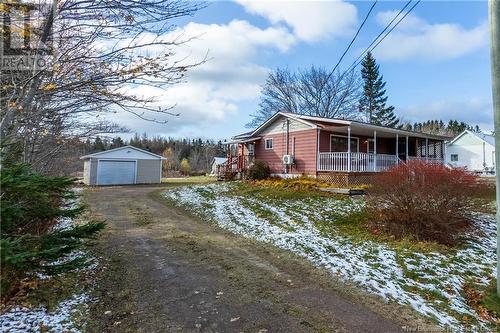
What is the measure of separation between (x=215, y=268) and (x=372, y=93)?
4214 cm

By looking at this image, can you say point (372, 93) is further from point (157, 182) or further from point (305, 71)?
point (157, 182)

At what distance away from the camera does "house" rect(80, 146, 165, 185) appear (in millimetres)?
25322

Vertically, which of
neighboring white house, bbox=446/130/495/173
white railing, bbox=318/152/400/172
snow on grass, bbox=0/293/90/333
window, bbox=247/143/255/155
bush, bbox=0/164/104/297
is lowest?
snow on grass, bbox=0/293/90/333

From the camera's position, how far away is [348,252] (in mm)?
6164

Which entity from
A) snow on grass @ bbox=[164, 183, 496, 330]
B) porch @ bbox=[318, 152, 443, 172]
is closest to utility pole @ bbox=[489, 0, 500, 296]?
snow on grass @ bbox=[164, 183, 496, 330]

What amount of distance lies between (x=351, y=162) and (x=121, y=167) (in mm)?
18746

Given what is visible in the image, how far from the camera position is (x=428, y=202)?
713 centimetres

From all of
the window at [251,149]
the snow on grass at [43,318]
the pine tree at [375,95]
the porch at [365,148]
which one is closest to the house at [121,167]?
the window at [251,149]

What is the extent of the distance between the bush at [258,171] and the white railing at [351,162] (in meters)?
3.55

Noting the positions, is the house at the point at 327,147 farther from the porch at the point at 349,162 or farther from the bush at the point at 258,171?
the bush at the point at 258,171

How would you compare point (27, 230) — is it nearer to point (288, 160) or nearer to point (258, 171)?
point (288, 160)

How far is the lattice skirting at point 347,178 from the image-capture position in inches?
604

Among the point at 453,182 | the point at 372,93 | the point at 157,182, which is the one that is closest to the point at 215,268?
the point at 453,182

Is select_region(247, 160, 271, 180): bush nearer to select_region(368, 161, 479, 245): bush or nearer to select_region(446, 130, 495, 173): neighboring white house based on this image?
select_region(368, 161, 479, 245): bush
